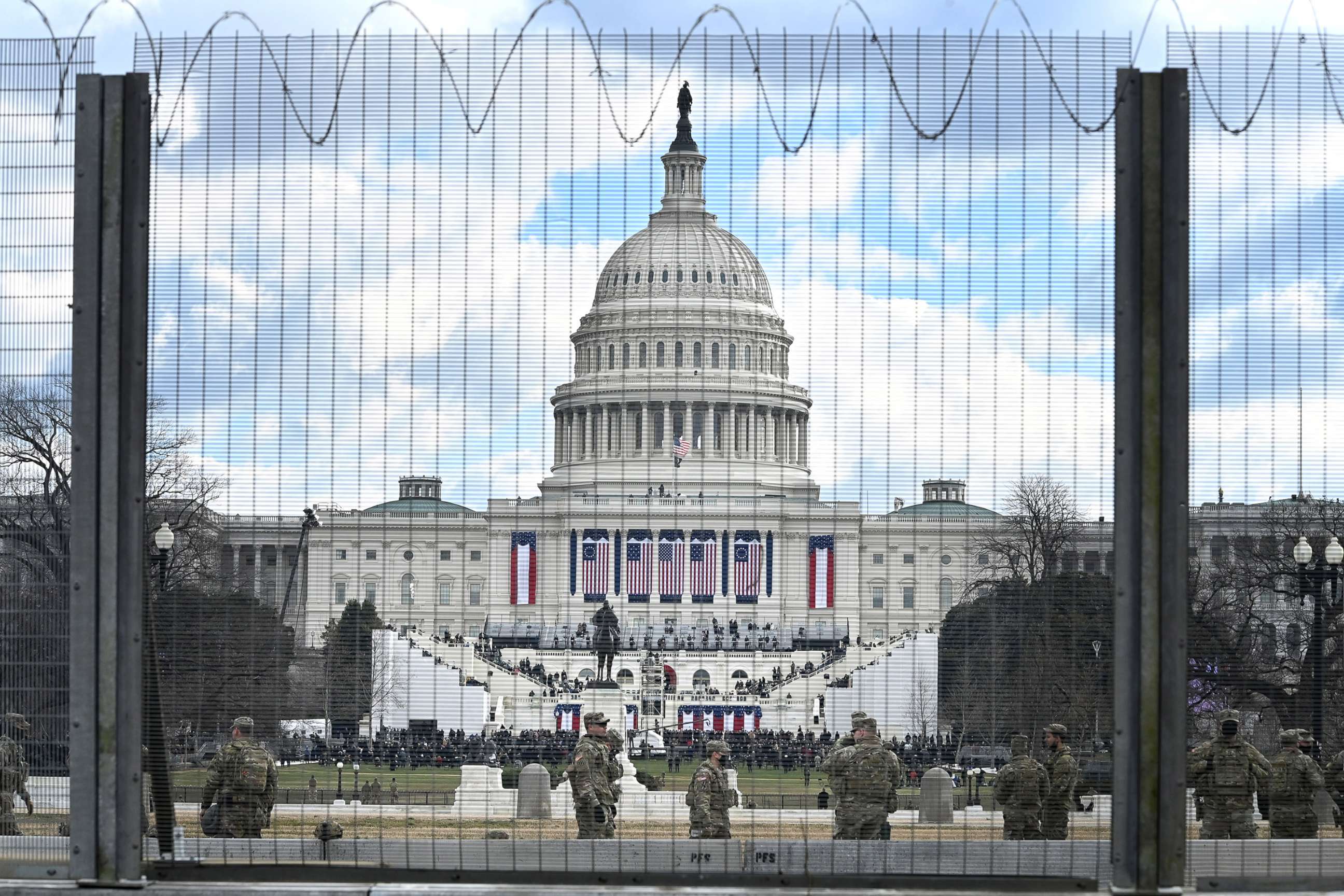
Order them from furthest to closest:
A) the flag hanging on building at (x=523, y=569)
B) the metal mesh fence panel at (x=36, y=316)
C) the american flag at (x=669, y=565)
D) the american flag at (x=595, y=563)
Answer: the american flag at (x=669, y=565)
the flag hanging on building at (x=523, y=569)
the american flag at (x=595, y=563)
the metal mesh fence panel at (x=36, y=316)

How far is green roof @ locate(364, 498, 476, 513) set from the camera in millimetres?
14391

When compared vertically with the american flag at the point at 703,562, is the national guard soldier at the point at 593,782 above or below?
below

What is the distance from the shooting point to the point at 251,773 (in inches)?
597

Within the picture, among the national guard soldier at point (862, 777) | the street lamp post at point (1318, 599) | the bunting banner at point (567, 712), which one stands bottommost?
the bunting banner at point (567, 712)

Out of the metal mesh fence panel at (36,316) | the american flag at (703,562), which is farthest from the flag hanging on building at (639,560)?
the metal mesh fence panel at (36,316)

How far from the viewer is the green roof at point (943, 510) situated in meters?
15.1

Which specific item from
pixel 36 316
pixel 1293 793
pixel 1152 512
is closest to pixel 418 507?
pixel 36 316

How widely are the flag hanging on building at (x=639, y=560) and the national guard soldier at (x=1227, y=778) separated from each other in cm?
2505

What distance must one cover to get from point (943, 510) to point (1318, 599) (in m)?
3.52

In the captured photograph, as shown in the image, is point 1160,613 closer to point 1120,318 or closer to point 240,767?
point 1120,318

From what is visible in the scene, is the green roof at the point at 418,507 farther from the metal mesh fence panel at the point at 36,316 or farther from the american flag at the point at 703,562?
the american flag at the point at 703,562

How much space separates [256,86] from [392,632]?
8213 millimetres

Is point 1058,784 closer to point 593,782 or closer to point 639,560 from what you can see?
point 593,782

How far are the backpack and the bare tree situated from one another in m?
6.12
